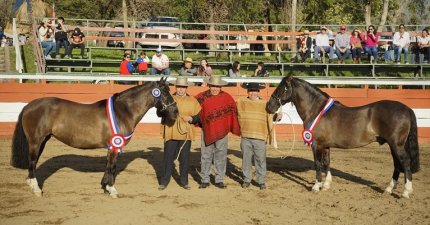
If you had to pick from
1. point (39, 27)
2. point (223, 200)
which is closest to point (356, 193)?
point (223, 200)

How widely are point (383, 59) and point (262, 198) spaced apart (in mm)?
17434

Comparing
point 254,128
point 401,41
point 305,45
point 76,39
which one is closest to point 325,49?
point 305,45

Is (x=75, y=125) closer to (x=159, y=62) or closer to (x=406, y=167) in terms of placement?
(x=406, y=167)

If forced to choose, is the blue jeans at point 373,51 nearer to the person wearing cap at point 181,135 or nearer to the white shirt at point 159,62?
the white shirt at point 159,62

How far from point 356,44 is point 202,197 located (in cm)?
1444

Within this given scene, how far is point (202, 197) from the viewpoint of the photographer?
8.94 meters

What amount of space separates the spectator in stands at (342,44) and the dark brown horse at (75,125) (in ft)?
43.2

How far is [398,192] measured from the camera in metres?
9.59

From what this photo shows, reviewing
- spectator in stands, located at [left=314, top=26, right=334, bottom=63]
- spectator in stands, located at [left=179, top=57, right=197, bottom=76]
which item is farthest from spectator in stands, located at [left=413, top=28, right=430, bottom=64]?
spectator in stands, located at [left=179, top=57, right=197, bottom=76]

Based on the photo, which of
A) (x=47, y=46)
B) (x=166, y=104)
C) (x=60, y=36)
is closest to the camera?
(x=166, y=104)

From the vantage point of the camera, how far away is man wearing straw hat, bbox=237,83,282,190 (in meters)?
9.44

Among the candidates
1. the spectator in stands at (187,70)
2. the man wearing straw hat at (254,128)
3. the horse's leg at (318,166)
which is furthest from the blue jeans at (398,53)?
the man wearing straw hat at (254,128)

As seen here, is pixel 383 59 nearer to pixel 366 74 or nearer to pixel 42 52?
pixel 366 74

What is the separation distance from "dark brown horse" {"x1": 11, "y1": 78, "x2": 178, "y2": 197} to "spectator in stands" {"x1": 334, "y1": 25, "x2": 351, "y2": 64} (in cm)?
1317
